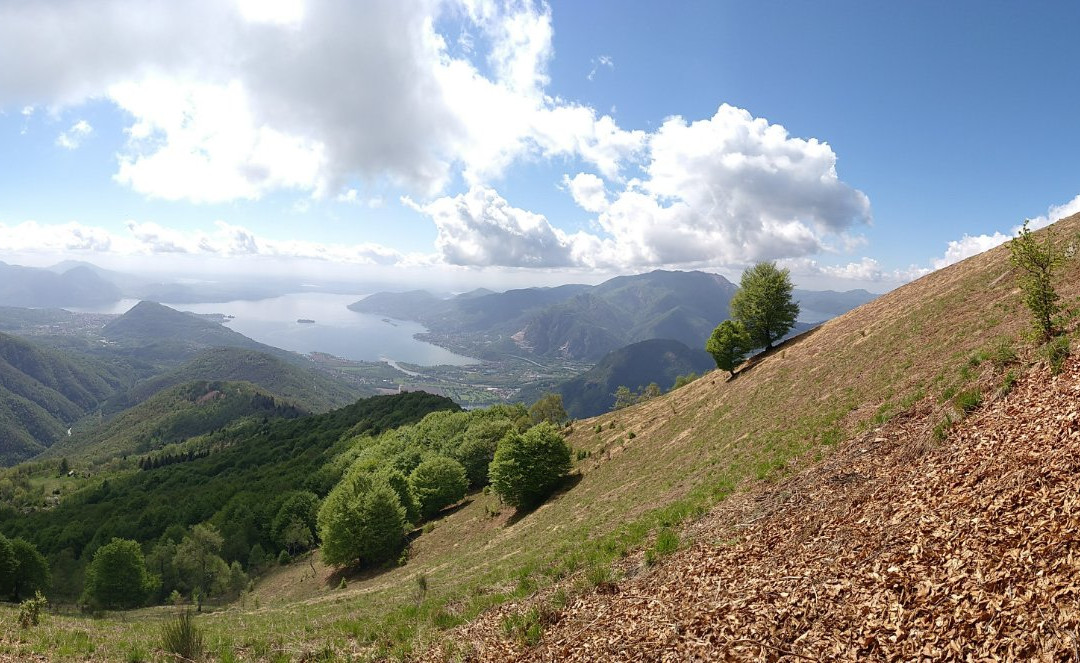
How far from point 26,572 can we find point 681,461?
74.8 meters

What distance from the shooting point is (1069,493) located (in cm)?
859

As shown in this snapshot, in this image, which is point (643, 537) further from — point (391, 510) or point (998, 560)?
point (391, 510)

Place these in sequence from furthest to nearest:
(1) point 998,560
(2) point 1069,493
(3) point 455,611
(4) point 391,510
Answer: (4) point 391,510, (3) point 455,611, (2) point 1069,493, (1) point 998,560

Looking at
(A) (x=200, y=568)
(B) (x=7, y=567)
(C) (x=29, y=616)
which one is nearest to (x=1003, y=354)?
(C) (x=29, y=616)

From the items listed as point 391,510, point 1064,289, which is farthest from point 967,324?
point 391,510

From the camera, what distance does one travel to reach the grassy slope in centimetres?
1609

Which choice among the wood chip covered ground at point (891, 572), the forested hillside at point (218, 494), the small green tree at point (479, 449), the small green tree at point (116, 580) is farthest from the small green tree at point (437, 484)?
the wood chip covered ground at point (891, 572)

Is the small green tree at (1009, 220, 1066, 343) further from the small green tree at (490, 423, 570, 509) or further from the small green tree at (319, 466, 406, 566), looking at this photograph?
the small green tree at (319, 466, 406, 566)

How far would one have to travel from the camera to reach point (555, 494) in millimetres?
41562

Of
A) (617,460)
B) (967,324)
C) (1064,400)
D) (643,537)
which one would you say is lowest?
(617,460)

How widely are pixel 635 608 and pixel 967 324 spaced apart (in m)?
26.2

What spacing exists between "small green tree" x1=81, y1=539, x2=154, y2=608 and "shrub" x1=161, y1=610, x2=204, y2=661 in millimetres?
63900

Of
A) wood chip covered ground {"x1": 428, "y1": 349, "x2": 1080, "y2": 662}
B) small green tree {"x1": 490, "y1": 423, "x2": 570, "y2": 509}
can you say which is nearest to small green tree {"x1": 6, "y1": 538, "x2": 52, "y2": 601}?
small green tree {"x1": 490, "y1": 423, "x2": 570, "y2": 509}

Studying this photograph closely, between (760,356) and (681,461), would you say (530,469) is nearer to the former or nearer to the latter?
(681,461)
